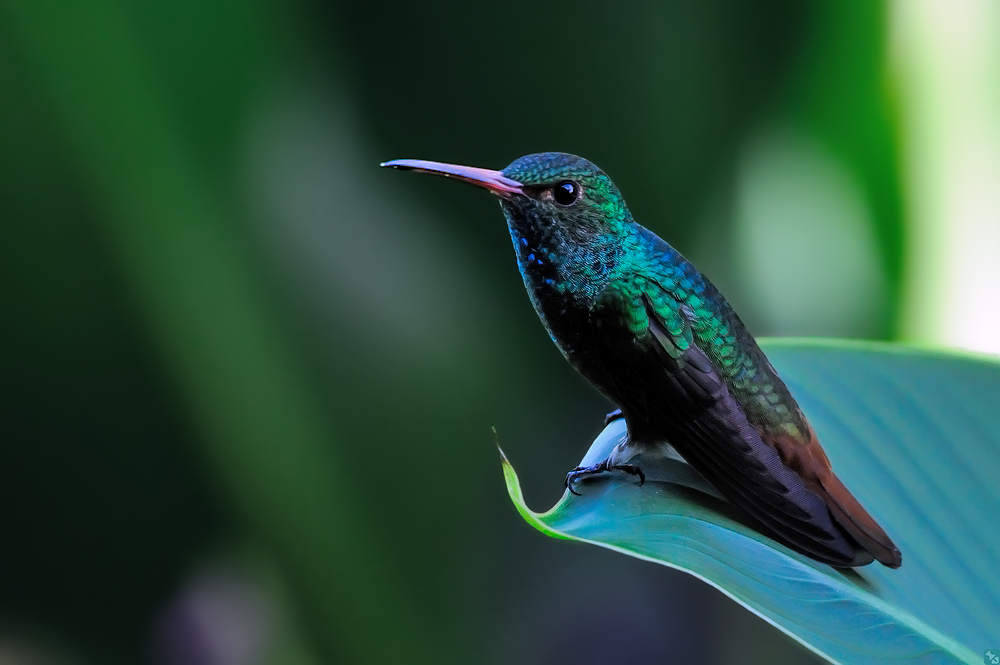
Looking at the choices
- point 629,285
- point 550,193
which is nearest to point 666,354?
point 629,285

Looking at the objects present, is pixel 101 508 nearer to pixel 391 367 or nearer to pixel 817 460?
pixel 391 367

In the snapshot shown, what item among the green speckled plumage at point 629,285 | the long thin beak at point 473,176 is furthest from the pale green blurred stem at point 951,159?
the long thin beak at point 473,176

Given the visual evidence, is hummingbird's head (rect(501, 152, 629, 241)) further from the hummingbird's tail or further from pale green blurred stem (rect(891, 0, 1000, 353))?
pale green blurred stem (rect(891, 0, 1000, 353))

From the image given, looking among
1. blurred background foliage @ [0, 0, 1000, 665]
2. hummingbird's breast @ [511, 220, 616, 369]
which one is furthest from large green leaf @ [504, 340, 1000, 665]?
blurred background foliage @ [0, 0, 1000, 665]

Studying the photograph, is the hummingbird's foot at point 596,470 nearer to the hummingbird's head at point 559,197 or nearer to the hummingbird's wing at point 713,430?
the hummingbird's wing at point 713,430

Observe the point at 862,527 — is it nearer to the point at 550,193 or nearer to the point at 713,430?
the point at 713,430

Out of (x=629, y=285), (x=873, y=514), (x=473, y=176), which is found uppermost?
(x=473, y=176)
